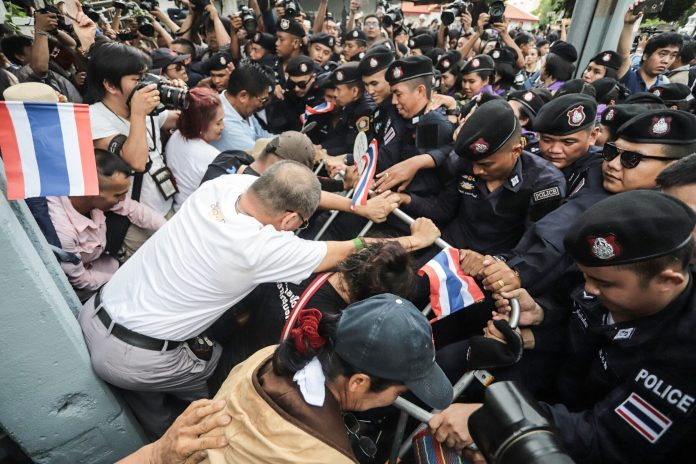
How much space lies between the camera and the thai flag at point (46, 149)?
1641mm

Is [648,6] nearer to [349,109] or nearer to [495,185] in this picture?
[349,109]

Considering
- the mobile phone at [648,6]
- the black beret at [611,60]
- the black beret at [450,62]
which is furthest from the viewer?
the black beret at [450,62]

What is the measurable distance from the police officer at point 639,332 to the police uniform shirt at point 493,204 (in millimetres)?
944

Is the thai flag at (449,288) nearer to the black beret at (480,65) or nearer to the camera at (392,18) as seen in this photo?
the black beret at (480,65)

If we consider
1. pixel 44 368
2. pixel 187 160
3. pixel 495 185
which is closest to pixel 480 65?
pixel 495 185

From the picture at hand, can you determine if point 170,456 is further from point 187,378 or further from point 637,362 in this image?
point 637,362

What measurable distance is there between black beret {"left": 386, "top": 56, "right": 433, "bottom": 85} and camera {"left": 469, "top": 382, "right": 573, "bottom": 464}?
9.87 ft

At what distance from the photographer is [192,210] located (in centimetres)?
212

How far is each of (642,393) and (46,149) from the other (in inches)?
109

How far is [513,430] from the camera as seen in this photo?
1.11 meters

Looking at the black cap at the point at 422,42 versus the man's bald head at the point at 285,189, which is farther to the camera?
the black cap at the point at 422,42

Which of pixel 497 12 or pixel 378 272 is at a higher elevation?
pixel 497 12

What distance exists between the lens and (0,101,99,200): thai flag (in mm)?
1641

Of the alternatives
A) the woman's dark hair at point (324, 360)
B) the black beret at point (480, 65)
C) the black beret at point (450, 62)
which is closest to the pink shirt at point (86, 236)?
the woman's dark hair at point (324, 360)
